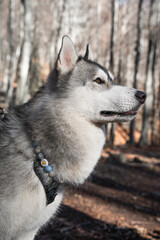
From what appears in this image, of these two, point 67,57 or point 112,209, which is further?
point 112,209

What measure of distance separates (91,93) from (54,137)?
59 cm

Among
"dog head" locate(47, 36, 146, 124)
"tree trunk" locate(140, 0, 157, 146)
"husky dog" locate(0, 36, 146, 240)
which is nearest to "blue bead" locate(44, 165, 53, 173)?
"husky dog" locate(0, 36, 146, 240)

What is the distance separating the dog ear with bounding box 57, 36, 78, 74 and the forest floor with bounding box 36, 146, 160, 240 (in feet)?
→ 4.88

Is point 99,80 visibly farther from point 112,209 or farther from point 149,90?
point 149,90

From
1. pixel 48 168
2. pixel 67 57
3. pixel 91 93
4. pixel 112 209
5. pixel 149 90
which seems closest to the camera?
pixel 48 168

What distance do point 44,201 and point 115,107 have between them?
44.7 inches

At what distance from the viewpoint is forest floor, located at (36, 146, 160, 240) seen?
403 cm

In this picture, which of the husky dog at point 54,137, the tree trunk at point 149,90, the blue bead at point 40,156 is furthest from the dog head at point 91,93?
the tree trunk at point 149,90

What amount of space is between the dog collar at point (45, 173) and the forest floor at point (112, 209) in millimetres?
998

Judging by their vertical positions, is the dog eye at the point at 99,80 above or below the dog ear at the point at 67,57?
below

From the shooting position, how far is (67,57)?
2.70 m

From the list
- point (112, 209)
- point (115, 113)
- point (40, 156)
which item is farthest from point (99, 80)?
point (112, 209)

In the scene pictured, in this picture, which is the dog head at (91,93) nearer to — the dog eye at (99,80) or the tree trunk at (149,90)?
the dog eye at (99,80)

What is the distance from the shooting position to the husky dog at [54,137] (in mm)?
2264
